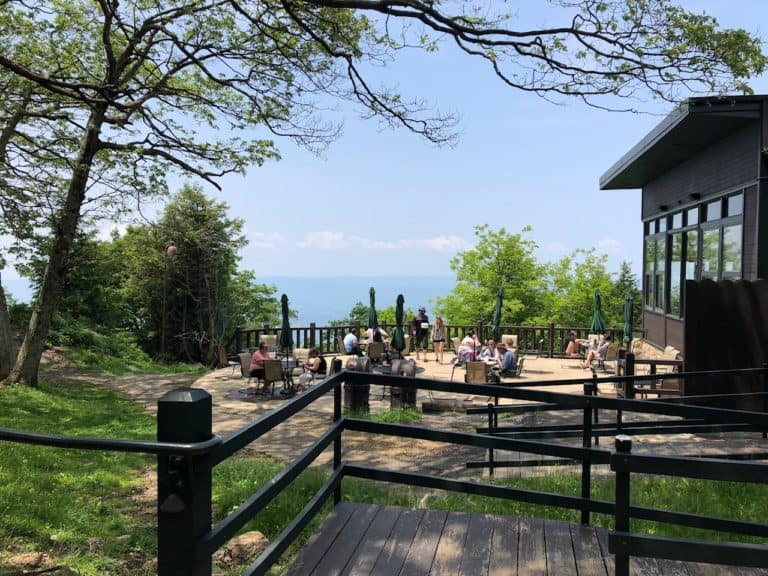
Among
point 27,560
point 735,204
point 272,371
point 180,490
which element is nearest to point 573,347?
point 735,204

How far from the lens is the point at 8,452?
6.90 m

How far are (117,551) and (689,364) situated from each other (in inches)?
312

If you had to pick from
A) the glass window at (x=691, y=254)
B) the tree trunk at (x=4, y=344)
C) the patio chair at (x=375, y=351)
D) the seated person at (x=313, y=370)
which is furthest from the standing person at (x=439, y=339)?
the tree trunk at (x=4, y=344)

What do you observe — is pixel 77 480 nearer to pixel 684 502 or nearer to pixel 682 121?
pixel 684 502

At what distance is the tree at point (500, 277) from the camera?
35.7m

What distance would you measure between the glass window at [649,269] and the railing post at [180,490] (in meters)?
19.0

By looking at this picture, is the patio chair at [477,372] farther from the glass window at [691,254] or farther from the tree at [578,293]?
the tree at [578,293]

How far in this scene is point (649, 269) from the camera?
63.4 feet

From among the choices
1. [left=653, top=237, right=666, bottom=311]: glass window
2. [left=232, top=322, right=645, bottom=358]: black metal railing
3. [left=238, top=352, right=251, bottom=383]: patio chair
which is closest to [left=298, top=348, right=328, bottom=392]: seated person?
[left=238, top=352, right=251, bottom=383]: patio chair

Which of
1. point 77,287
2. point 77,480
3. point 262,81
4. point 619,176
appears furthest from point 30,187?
point 619,176

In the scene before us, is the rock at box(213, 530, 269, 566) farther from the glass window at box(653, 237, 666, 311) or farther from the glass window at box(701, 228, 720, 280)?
the glass window at box(653, 237, 666, 311)

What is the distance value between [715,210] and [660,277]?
4967 millimetres

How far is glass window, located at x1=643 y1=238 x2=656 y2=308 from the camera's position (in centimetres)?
1878

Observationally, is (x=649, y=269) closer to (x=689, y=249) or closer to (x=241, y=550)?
(x=689, y=249)
